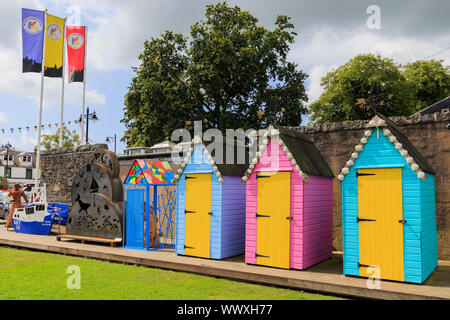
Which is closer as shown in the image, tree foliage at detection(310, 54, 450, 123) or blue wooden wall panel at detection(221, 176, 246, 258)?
blue wooden wall panel at detection(221, 176, 246, 258)

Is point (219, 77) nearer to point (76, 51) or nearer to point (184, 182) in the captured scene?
point (76, 51)

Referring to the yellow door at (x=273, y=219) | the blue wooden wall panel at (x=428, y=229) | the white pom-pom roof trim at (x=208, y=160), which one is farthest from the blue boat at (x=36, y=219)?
the blue wooden wall panel at (x=428, y=229)

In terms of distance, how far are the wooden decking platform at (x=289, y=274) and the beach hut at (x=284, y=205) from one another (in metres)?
0.32

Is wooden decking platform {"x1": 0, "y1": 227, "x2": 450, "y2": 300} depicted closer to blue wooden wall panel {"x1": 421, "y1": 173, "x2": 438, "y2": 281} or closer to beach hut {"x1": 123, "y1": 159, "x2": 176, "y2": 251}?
blue wooden wall panel {"x1": 421, "y1": 173, "x2": 438, "y2": 281}

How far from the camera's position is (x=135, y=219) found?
33.5ft

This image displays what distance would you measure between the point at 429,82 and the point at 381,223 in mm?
34979

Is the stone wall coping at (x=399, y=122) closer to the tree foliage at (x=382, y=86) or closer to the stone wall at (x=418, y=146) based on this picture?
the stone wall at (x=418, y=146)

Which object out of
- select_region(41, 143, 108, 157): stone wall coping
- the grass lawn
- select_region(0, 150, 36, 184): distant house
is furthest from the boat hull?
select_region(0, 150, 36, 184): distant house

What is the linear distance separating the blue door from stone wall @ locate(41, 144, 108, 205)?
5.79 m

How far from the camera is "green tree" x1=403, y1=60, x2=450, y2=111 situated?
36.0m

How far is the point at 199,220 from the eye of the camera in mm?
8844

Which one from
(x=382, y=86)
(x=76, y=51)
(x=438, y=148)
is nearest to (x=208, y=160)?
(x=438, y=148)

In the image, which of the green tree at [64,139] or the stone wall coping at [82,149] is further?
the green tree at [64,139]

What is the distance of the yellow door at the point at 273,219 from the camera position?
7.54 metres
